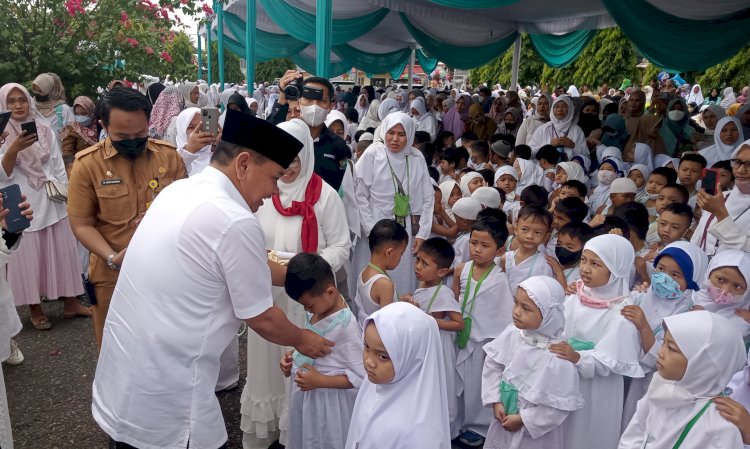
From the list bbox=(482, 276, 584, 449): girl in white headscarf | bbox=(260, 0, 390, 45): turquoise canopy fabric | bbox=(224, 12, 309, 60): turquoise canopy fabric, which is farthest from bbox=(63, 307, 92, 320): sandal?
bbox=(224, 12, 309, 60): turquoise canopy fabric

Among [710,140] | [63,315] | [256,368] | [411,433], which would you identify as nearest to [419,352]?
[411,433]

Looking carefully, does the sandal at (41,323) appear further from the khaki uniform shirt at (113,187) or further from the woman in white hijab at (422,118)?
the woman in white hijab at (422,118)

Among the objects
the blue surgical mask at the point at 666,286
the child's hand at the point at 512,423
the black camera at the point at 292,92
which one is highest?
the black camera at the point at 292,92

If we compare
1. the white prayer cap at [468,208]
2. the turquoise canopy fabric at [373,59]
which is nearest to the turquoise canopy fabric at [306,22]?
the turquoise canopy fabric at [373,59]

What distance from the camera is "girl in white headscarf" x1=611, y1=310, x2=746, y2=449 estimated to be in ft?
6.75

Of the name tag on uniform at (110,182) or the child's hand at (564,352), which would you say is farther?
the name tag on uniform at (110,182)

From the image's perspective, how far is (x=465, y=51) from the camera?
11977mm

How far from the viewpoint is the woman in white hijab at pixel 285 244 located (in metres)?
3.01

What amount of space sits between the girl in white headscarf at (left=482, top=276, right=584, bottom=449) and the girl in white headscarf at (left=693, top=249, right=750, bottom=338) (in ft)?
2.97

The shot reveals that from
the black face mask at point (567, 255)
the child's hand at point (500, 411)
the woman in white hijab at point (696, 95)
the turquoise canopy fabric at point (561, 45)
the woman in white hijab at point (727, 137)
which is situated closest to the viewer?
the child's hand at point (500, 411)

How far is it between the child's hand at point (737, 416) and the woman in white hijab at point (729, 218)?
1.66 m

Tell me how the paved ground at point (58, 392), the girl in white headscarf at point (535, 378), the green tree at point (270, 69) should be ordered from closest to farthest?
the girl in white headscarf at point (535, 378), the paved ground at point (58, 392), the green tree at point (270, 69)

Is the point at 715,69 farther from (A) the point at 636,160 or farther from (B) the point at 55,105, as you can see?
(B) the point at 55,105

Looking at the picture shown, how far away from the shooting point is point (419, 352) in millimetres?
2002
